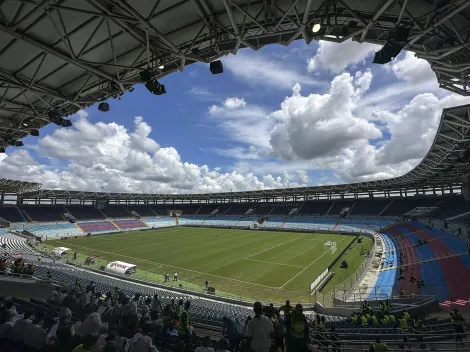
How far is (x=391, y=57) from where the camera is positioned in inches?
296

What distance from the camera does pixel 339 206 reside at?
6781cm

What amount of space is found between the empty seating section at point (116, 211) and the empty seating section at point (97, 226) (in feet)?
21.7

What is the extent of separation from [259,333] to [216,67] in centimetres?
831

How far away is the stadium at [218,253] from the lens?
6521mm

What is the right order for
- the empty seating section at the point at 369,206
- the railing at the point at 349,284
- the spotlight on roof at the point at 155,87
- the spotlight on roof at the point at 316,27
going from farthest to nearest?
the empty seating section at the point at 369,206 < the railing at the point at 349,284 < the spotlight on roof at the point at 155,87 < the spotlight on roof at the point at 316,27

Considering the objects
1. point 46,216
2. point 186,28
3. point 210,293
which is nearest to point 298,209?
point 210,293

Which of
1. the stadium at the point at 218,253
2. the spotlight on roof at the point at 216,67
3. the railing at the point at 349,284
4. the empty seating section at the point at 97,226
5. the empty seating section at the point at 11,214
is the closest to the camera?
the stadium at the point at 218,253

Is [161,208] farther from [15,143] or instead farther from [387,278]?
[387,278]

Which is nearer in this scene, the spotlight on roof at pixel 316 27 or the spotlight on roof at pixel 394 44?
the spotlight on roof at pixel 394 44

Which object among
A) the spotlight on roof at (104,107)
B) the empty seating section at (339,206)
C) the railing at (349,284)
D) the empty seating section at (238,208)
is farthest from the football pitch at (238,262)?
the empty seating section at (238,208)

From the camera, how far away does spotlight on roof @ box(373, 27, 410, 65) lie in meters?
6.95

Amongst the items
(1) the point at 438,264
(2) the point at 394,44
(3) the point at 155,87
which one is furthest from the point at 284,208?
(2) the point at 394,44

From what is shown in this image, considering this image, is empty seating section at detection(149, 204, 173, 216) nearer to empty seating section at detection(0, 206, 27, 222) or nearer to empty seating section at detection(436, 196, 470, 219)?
empty seating section at detection(0, 206, 27, 222)

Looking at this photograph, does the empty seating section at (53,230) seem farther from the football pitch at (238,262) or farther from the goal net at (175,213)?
the goal net at (175,213)
